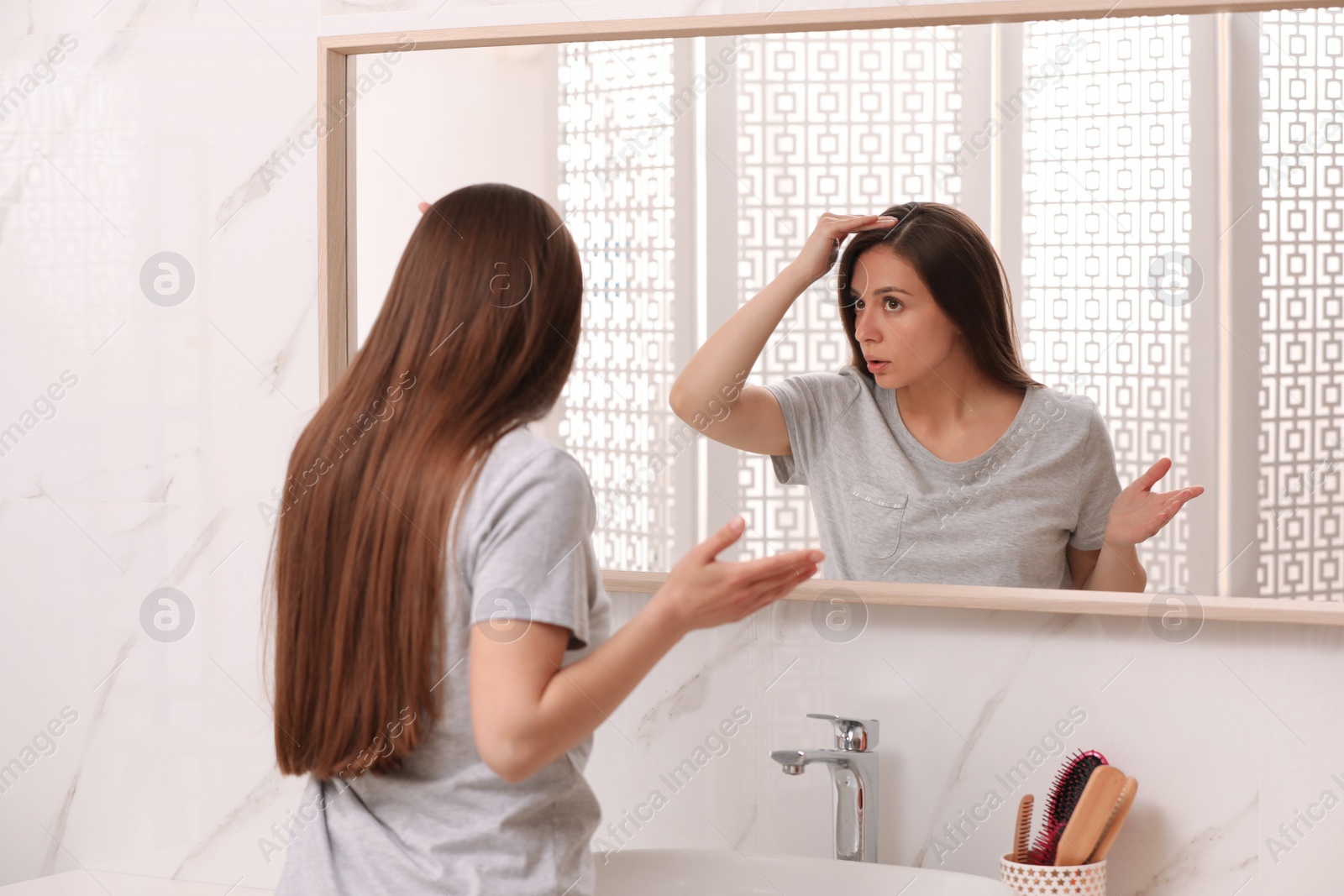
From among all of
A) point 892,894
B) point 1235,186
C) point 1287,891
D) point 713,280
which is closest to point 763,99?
point 713,280

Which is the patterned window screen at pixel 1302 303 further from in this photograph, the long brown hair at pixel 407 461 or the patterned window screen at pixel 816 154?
the long brown hair at pixel 407 461

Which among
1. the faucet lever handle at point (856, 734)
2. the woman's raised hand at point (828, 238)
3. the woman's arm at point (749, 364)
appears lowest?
the faucet lever handle at point (856, 734)

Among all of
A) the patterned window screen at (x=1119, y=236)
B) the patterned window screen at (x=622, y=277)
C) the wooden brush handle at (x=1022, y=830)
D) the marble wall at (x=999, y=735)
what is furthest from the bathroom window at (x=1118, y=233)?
the patterned window screen at (x=622, y=277)

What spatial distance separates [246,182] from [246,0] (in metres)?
0.19

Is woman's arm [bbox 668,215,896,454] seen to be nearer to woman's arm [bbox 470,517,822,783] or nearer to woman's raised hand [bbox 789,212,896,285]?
woman's raised hand [bbox 789,212,896,285]

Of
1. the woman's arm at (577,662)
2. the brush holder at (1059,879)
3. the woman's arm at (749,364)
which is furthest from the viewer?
the woman's arm at (749,364)

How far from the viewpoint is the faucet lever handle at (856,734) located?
1025 millimetres

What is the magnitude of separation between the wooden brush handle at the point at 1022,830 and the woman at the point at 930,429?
0.18 metres

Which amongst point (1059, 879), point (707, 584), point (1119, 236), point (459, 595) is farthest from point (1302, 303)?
point (459, 595)

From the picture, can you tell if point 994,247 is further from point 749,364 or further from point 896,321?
point 749,364

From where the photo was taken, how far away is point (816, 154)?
106 cm

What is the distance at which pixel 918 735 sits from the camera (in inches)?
41.8

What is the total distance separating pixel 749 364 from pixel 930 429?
0.17m

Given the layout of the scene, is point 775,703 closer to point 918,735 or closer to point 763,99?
point 918,735
